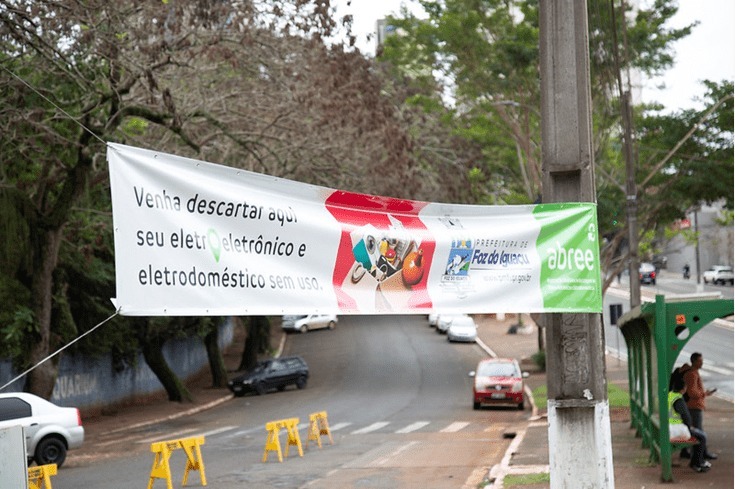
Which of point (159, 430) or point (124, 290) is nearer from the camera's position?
point (124, 290)

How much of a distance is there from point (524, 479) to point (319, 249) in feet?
24.7

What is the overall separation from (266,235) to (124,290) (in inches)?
46.2

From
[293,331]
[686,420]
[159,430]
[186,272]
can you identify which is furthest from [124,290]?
[293,331]

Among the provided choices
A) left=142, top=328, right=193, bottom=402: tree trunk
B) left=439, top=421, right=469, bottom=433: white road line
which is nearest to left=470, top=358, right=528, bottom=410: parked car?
left=439, top=421, right=469, bottom=433: white road line

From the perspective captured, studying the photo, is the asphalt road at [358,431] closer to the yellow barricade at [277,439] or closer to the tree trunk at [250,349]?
the yellow barricade at [277,439]

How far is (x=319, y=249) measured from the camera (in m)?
7.47

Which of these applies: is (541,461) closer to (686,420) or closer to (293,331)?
(686,420)

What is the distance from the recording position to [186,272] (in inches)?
267

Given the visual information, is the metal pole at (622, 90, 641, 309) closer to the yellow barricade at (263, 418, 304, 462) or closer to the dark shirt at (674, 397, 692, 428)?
the yellow barricade at (263, 418, 304, 462)

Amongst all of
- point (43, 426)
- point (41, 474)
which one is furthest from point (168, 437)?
point (41, 474)

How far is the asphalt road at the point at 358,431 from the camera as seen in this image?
16109 mm

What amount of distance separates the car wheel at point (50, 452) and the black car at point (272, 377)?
19.0 m

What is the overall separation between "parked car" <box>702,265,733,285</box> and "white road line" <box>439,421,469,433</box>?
60040mm

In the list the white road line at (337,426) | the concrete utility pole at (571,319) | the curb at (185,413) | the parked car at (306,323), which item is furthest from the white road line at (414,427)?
the parked car at (306,323)
